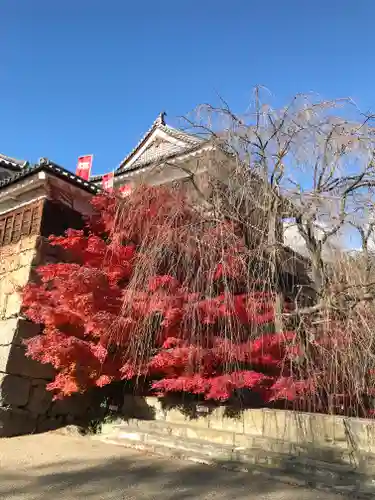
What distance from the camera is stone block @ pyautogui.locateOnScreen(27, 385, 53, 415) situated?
25.5 ft

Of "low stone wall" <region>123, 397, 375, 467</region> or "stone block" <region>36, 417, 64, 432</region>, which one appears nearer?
"low stone wall" <region>123, 397, 375, 467</region>

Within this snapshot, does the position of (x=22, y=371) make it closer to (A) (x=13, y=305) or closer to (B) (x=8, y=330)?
(B) (x=8, y=330)

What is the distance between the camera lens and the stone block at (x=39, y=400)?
7762 millimetres

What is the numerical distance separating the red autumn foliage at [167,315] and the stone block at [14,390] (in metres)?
0.82

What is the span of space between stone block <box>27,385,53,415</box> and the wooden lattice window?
10.0 feet

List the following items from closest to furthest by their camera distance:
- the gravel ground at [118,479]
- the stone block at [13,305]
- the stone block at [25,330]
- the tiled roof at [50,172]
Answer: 1. the gravel ground at [118,479]
2. the stone block at [25,330]
3. the stone block at [13,305]
4. the tiled roof at [50,172]

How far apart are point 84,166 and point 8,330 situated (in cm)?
657

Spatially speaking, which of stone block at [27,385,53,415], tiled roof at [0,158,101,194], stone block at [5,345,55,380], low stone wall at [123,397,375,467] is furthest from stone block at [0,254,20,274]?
low stone wall at [123,397,375,467]

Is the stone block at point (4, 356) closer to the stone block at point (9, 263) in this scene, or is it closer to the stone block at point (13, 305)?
the stone block at point (13, 305)

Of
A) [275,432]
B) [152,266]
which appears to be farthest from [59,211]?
[275,432]

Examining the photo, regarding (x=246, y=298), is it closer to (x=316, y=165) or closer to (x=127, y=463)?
(x=316, y=165)

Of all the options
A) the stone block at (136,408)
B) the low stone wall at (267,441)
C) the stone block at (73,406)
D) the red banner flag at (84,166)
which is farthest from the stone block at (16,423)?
the red banner flag at (84,166)

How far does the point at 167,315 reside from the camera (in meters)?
6.35

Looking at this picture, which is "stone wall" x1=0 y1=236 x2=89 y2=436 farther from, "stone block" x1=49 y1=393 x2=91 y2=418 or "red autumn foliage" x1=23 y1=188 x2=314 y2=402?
"red autumn foliage" x1=23 y1=188 x2=314 y2=402
